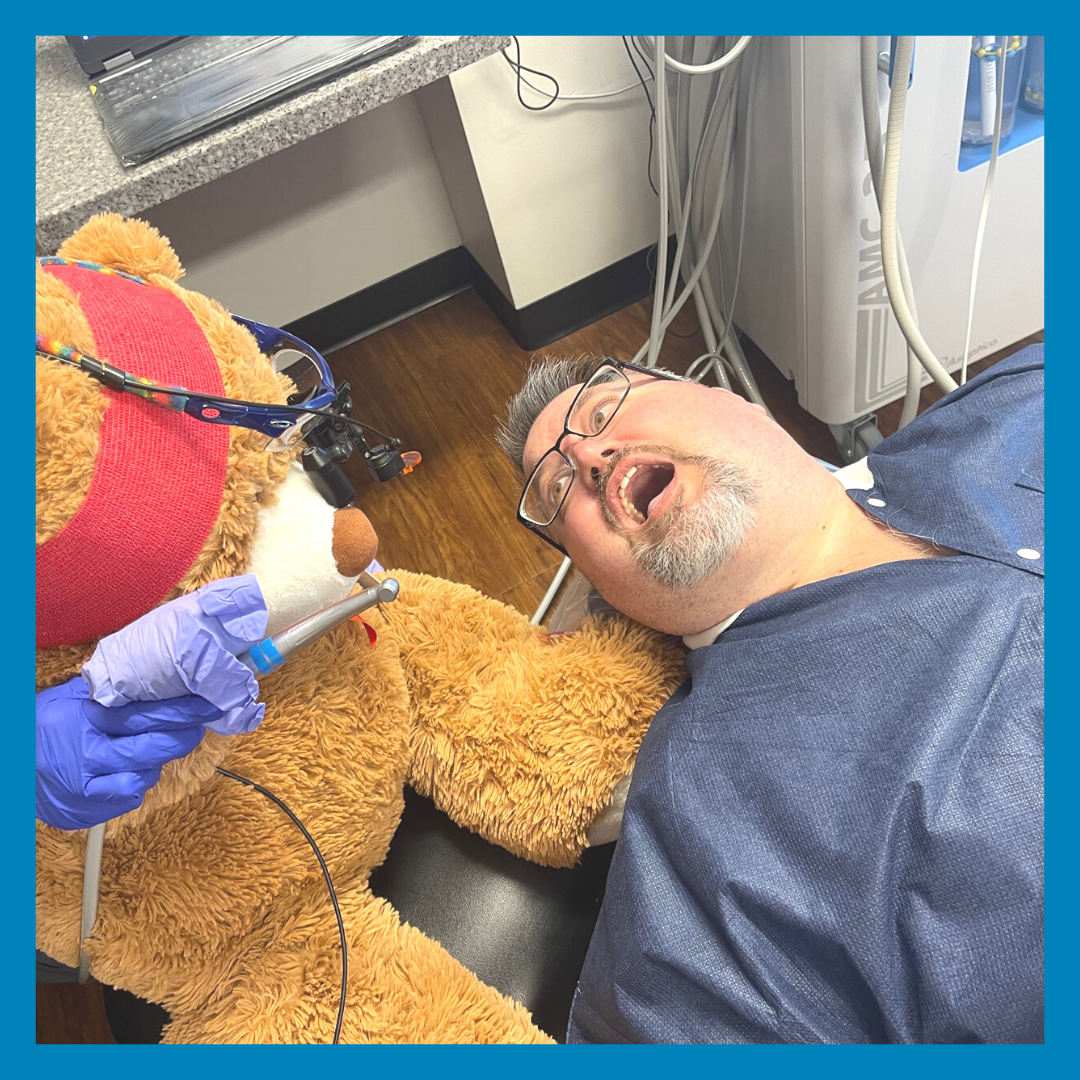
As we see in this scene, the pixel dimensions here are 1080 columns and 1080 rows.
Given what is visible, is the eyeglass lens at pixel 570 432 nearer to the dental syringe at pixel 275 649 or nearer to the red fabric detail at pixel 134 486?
the dental syringe at pixel 275 649

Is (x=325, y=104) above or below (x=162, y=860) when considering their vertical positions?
above

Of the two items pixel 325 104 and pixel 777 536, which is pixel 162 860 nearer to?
pixel 777 536

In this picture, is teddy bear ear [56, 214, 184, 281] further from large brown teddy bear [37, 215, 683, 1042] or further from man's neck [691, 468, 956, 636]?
man's neck [691, 468, 956, 636]

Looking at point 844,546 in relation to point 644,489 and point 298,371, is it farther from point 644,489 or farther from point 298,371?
point 298,371

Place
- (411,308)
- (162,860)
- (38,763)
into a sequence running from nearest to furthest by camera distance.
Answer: (38,763)
(162,860)
(411,308)

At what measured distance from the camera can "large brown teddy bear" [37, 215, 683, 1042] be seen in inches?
24.7

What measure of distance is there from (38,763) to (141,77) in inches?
40.8

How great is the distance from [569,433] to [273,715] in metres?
0.54

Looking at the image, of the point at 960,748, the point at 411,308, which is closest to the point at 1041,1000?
the point at 960,748

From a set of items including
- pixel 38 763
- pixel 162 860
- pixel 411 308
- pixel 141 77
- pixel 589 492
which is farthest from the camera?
pixel 411 308

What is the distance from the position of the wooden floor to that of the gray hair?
0.48 meters

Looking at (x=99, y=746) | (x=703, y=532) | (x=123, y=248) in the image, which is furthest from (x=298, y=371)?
(x=703, y=532)

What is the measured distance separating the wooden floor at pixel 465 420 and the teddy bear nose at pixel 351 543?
0.97 metres

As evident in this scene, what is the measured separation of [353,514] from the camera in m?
0.74
